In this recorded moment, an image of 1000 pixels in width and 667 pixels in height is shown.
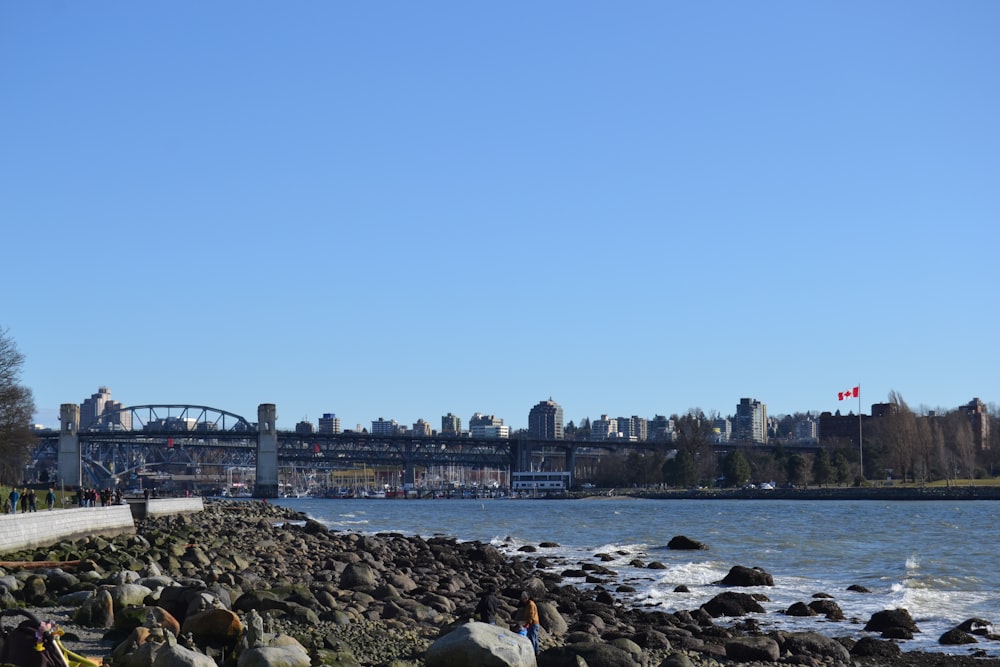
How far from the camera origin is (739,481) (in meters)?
176

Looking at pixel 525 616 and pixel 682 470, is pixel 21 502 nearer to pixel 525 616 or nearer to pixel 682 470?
pixel 525 616

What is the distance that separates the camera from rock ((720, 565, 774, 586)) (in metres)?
34.7

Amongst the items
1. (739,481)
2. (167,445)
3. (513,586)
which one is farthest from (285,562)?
(167,445)

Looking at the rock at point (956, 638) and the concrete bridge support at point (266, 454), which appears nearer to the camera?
the rock at point (956, 638)

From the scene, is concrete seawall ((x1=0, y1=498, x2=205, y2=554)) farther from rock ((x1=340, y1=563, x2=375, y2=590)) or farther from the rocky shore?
rock ((x1=340, y1=563, x2=375, y2=590))

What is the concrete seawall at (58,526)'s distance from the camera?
31250 mm

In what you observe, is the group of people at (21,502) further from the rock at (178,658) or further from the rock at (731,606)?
the rock at (178,658)

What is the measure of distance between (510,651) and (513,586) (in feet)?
55.4

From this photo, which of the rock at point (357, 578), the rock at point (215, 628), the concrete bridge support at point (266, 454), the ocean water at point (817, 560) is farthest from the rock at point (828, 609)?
the concrete bridge support at point (266, 454)

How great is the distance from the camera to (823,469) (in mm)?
163500

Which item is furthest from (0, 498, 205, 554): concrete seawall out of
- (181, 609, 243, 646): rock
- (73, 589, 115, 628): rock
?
(181, 609, 243, 646): rock

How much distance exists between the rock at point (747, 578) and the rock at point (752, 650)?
13.6 meters

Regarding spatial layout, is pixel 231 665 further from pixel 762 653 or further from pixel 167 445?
pixel 167 445

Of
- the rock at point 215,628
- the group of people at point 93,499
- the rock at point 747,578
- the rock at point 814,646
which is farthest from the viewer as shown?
the group of people at point 93,499
